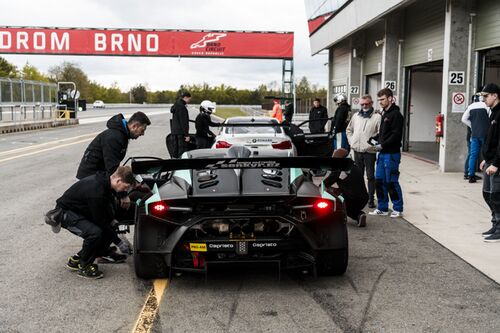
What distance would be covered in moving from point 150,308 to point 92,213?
1199 millimetres

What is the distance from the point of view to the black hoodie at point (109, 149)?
6.40 m

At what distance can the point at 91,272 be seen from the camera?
5734mm

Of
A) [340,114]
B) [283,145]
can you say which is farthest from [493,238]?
[340,114]

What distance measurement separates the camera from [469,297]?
5188 mm

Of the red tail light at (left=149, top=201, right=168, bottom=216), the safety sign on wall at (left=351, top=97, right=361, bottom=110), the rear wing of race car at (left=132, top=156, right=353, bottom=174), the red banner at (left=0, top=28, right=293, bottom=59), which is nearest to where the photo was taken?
the red tail light at (left=149, top=201, right=168, bottom=216)

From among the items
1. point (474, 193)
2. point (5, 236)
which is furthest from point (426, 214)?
point (5, 236)

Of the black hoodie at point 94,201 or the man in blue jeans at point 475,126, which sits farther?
the man in blue jeans at point 475,126

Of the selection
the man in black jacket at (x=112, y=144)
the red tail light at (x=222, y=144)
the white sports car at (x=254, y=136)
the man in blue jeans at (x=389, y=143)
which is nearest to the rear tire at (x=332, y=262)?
the man in black jacket at (x=112, y=144)

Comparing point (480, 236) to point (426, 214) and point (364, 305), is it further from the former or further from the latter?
A: point (364, 305)

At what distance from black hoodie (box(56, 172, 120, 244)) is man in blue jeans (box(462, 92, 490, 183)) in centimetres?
763

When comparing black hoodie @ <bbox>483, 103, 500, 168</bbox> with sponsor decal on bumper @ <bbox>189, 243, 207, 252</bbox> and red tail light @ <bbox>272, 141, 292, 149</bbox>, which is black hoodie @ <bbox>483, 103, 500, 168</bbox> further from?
red tail light @ <bbox>272, 141, 292, 149</bbox>

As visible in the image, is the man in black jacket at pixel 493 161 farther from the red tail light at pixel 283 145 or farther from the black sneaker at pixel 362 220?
the red tail light at pixel 283 145

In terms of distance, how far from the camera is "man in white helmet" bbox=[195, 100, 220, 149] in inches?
496

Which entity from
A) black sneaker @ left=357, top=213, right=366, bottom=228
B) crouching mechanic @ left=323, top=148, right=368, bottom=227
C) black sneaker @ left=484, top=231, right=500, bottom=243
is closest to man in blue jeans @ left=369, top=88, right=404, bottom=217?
crouching mechanic @ left=323, top=148, right=368, bottom=227
